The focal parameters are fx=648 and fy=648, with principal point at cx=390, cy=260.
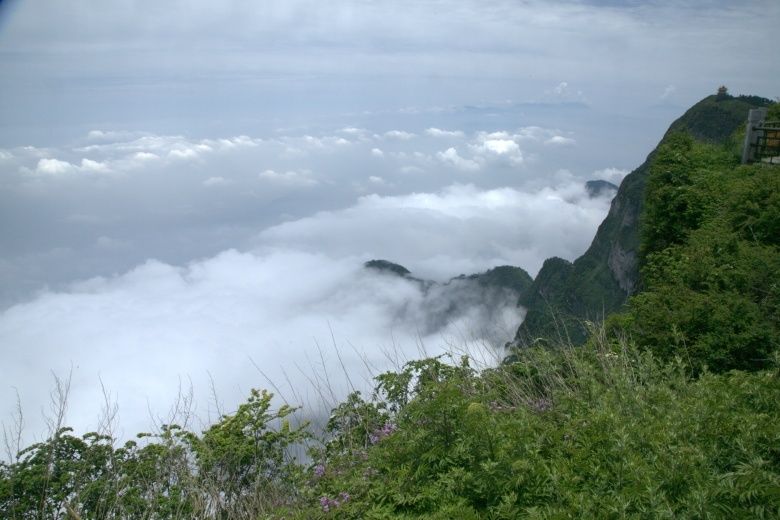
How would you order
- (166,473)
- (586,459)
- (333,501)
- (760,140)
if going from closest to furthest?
(586,459), (333,501), (166,473), (760,140)

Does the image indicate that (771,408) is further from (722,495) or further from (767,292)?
(767,292)

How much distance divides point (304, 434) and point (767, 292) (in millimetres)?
4285

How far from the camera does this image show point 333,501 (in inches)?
155

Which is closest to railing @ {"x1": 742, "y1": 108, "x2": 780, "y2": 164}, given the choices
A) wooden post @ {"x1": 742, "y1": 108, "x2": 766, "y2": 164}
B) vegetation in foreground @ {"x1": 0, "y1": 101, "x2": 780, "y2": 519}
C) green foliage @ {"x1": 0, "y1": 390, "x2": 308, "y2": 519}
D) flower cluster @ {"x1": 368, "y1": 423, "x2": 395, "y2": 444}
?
wooden post @ {"x1": 742, "y1": 108, "x2": 766, "y2": 164}

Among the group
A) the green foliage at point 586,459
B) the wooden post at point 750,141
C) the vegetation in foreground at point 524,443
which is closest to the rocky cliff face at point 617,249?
the wooden post at point 750,141

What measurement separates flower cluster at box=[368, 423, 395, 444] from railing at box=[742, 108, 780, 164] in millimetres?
11031

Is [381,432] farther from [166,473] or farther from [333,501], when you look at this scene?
[166,473]

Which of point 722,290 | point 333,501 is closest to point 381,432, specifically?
point 333,501

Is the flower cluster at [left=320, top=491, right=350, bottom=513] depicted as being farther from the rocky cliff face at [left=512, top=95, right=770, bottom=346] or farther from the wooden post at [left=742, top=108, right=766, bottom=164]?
the rocky cliff face at [left=512, top=95, right=770, bottom=346]

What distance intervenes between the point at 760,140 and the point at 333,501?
12.9m

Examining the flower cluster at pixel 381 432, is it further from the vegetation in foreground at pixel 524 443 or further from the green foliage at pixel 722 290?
the green foliage at pixel 722 290

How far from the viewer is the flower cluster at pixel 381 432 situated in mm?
4910

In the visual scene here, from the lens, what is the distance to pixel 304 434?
5.32m

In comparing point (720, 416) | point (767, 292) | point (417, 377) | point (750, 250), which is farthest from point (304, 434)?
point (750, 250)
